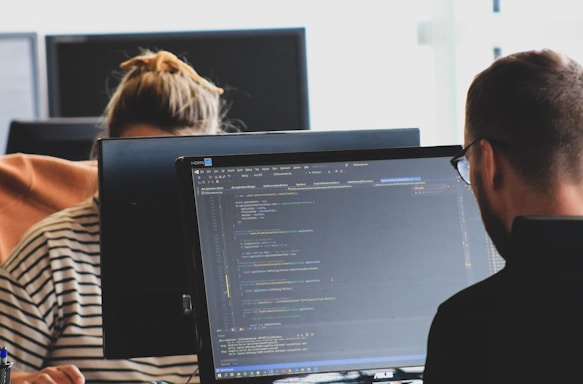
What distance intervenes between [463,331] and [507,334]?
0.45ft

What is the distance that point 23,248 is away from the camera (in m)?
1.77

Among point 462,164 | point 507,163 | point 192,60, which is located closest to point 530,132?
point 507,163

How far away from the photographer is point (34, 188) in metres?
2.25

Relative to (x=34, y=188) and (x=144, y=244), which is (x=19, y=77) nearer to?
(x=34, y=188)

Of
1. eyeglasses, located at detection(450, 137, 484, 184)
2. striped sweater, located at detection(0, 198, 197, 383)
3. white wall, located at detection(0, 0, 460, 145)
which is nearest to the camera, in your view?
eyeglasses, located at detection(450, 137, 484, 184)

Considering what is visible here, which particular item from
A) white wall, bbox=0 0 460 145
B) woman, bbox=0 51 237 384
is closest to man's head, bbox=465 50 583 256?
woman, bbox=0 51 237 384

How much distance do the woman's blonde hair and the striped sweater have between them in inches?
8.1

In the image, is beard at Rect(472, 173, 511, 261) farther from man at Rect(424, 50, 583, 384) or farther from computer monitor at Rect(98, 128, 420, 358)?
computer monitor at Rect(98, 128, 420, 358)

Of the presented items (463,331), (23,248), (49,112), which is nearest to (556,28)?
(49,112)

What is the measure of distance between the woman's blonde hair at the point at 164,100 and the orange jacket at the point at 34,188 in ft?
1.29

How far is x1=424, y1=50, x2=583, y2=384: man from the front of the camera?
994 mm

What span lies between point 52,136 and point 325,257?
1.61 meters

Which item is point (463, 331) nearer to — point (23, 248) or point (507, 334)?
point (507, 334)

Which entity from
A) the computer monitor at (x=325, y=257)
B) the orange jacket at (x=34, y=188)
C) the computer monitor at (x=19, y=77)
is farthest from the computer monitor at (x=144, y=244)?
the computer monitor at (x=19, y=77)
